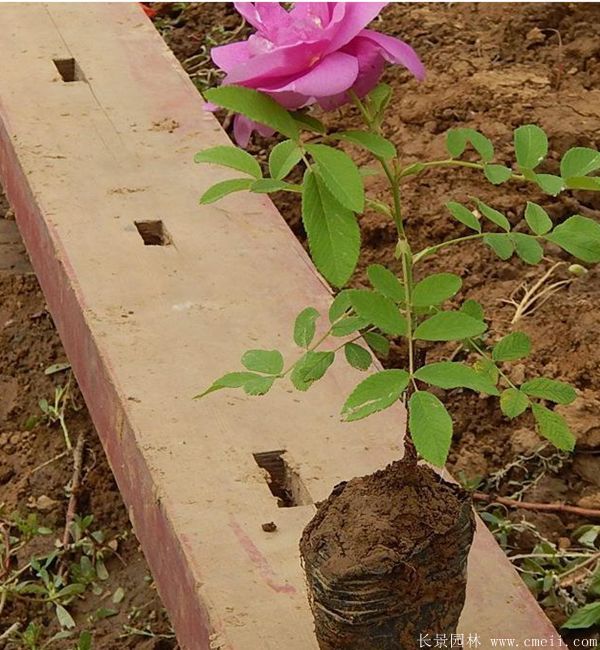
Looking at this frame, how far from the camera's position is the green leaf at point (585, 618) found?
2506 mm

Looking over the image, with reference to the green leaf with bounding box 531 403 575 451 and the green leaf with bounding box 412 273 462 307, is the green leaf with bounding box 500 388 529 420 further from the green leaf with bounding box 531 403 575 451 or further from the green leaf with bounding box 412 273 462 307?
the green leaf with bounding box 412 273 462 307

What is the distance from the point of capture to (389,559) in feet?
6.21

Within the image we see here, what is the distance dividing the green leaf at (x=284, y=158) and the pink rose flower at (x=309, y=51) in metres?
0.05

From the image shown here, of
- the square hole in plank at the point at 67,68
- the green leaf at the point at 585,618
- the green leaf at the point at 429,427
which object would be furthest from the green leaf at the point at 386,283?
the square hole in plank at the point at 67,68

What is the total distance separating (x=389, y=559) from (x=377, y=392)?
0.28m

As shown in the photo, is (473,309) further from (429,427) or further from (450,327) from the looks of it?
(429,427)

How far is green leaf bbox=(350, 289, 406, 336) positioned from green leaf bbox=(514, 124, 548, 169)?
0.85 feet

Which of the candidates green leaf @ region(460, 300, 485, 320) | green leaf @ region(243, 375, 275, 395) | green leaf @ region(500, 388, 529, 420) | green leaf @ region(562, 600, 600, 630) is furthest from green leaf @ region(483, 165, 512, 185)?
green leaf @ region(562, 600, 600, 630)

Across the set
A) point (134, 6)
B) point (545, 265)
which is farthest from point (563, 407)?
point (134, 6)

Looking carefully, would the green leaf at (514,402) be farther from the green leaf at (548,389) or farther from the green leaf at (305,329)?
the green leaf at (305,329)

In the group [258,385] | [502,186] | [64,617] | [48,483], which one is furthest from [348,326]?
[502,186]

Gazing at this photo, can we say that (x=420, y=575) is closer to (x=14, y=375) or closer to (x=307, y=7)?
(x=307, y=7)

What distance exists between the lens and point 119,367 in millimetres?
2619

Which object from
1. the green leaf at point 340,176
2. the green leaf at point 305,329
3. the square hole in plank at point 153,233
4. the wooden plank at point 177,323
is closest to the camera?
the green leaf at point 340,176
